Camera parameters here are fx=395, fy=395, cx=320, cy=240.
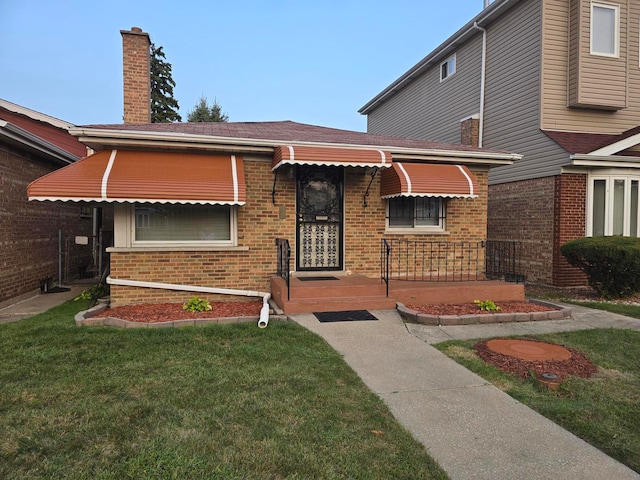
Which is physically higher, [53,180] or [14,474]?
[53,180]

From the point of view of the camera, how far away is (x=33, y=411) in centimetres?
327

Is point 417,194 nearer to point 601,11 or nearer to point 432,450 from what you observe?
point 432,450

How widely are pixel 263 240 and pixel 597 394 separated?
581 cm

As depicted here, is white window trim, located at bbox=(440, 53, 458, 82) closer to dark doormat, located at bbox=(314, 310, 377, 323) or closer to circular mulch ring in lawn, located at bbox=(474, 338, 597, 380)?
dark doormat, located at bbox=(314, 310, 377, 323)

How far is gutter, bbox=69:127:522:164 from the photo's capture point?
22.2ft

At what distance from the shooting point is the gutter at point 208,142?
6766 millimetres

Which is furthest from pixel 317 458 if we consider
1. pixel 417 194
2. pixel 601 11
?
pixel 601 11

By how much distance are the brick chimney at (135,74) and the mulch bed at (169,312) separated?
5.62 metres

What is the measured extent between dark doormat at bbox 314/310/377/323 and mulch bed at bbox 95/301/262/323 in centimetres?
109

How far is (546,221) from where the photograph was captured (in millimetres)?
10883

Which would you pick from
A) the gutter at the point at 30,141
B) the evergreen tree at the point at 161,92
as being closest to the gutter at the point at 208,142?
the gutter at the point at 30,141

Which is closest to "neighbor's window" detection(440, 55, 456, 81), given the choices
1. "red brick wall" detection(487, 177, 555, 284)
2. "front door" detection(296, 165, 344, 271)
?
"red brick wall" detection(487, 177, 555, 284)

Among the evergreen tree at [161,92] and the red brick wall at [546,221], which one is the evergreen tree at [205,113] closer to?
the evergreen tree at [161,92]

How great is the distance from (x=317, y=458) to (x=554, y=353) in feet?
12.4
